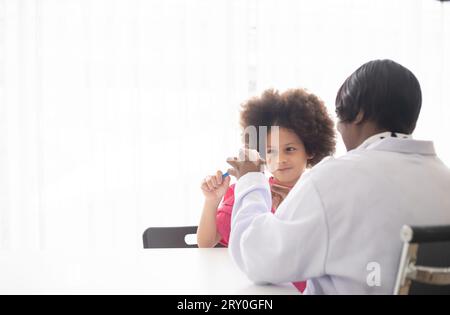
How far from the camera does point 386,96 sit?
0.91m

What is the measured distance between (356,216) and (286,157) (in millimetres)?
915

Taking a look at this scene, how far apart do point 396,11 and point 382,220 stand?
2.62 meters

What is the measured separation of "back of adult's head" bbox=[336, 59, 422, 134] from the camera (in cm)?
91

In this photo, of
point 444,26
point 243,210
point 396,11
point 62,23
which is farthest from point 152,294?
point 444,26

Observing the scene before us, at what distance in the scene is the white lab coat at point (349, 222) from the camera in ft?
2.52

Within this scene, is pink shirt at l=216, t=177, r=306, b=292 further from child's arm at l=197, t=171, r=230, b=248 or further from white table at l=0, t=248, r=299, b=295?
white table at l=0, t=248, r=299, b=295

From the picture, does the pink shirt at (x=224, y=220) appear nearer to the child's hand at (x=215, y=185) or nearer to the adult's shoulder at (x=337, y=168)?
the child's hand at (x=215, y=185)

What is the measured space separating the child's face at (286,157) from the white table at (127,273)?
0.43 meters

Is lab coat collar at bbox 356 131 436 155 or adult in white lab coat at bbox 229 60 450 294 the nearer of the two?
adult in white lab coat at bbox 229 60 450 294

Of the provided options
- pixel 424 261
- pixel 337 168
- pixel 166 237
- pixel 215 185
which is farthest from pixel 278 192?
pixel 424 261

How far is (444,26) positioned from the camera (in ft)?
10.1

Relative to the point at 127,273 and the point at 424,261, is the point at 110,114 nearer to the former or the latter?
the point at 127,273

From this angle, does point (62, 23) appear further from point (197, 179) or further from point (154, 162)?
point (197, 179)

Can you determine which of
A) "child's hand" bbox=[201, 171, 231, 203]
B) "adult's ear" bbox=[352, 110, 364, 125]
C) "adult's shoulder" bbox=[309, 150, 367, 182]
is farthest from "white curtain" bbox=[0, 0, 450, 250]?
"adult's shoulder" bbox=[309, 150, 367, 182]
